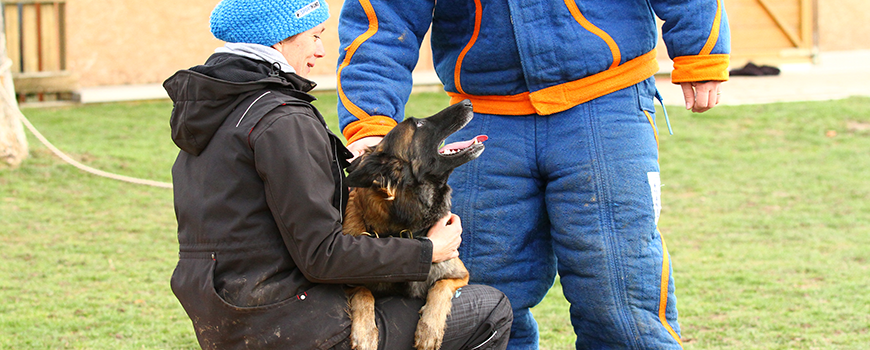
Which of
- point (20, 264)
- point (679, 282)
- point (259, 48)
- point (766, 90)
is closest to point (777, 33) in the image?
point (766, 90)

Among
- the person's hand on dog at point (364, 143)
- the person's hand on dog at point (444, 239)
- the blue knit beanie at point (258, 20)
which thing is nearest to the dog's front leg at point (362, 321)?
the person's hand on dog at point (444, 239)

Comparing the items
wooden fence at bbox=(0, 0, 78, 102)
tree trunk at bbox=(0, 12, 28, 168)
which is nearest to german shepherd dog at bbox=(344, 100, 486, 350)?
tree trunk at bbox=(0, 12, 28, 168)

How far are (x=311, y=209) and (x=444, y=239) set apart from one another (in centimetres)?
53

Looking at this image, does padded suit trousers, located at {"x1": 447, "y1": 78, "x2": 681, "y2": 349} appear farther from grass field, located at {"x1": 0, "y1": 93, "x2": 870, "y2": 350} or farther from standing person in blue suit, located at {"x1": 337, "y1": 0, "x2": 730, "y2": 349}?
grass field, located at {"x1": 0, "y1": 93, "x2": 870, "y2": 350}

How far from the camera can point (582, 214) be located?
9.32 ft

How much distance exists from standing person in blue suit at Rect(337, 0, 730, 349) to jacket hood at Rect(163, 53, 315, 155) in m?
0.60

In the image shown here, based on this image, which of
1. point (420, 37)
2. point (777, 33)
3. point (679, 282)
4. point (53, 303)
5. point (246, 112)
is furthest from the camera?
point (777, 33)

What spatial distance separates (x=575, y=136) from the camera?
2879 millimetres

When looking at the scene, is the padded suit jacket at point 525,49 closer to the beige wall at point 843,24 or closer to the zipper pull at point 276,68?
the zipper pull at point 276,68

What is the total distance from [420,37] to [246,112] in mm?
1026

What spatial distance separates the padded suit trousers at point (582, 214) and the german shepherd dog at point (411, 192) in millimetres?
300

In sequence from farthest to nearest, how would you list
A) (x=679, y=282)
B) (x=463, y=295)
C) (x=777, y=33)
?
(x=777, y=33), (x=679, y=282), (x=463, y=295)

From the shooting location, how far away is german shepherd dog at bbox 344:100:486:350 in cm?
256

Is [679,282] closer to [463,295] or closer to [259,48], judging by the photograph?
[463,295]
